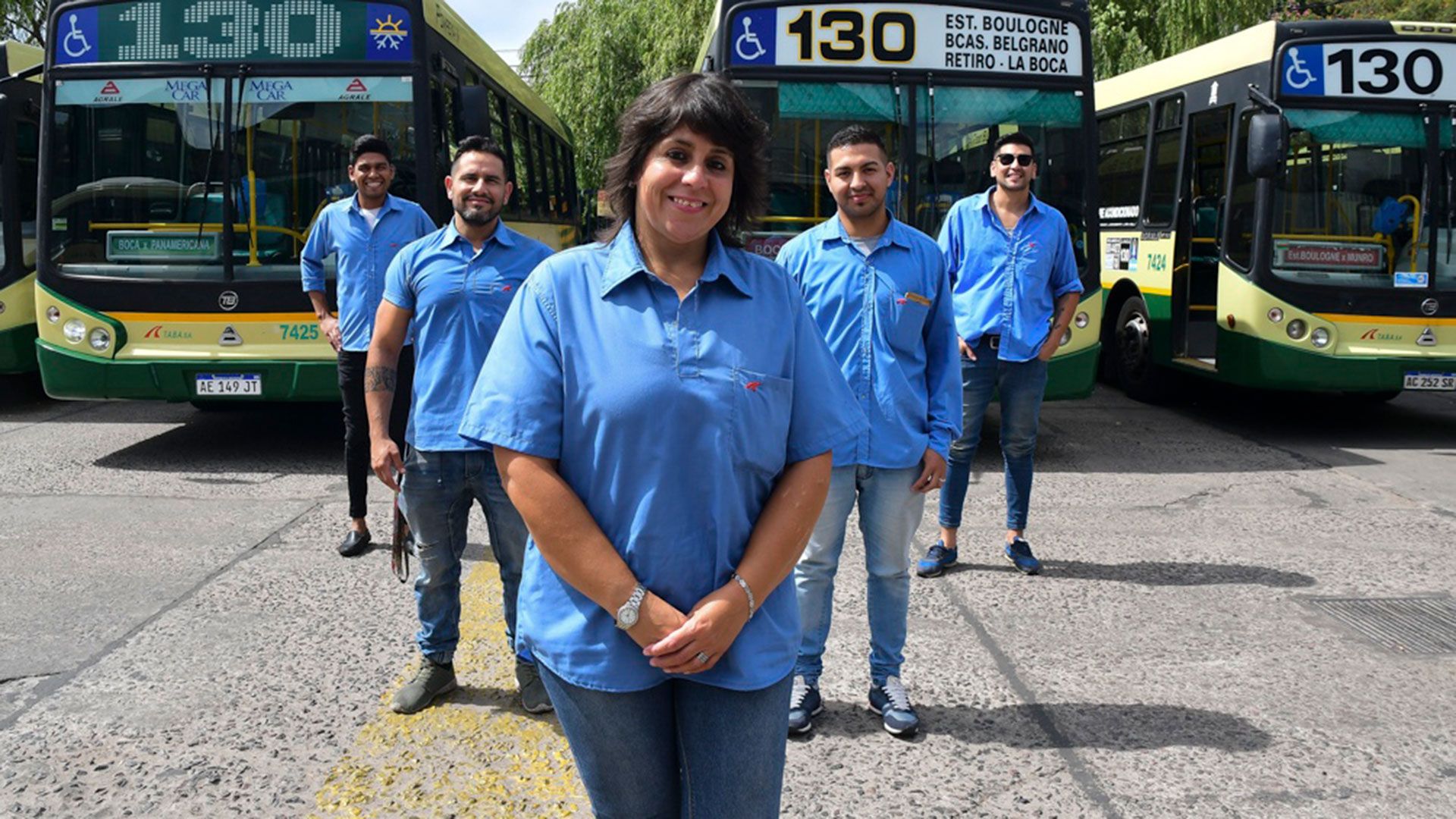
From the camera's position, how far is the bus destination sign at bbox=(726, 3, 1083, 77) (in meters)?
8.36

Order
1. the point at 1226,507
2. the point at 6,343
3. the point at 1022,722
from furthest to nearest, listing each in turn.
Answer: the point at 6,343, the point at 1226,507, the point at 1022,722

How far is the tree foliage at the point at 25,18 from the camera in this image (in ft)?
72.5

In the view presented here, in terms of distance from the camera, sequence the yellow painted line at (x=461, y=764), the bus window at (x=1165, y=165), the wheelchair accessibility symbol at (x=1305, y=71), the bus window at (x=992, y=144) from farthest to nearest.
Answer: the bus window at (x=1165, y=165), the wheelchair accessibility symbol at (x=1305, y=71), the bus window at (x=992, y=144), the yellow painted line at (x=461, y=764)

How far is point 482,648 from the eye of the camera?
15.8 feet

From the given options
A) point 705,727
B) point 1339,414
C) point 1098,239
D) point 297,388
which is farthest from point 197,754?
point 1339,414

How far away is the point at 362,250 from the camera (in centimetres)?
600

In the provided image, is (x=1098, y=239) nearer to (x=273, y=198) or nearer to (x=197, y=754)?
(x=273, y=198)

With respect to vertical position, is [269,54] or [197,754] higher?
[269,54]

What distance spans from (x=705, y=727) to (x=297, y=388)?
22.3 feet

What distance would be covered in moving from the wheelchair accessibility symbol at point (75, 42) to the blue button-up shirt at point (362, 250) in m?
3.21

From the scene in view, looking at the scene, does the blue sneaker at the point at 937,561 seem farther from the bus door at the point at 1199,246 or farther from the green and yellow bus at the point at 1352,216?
the bus door at the point at 1199,246

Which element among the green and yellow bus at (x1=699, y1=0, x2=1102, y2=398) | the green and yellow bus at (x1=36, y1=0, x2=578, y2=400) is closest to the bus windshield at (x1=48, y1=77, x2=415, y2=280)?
the green and yellow bus at (x1=36, y1=0, x2=578, y2=400)

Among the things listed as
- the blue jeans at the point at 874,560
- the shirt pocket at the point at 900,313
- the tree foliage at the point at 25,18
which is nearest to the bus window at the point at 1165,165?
the shirt pocket at the point at 900,313

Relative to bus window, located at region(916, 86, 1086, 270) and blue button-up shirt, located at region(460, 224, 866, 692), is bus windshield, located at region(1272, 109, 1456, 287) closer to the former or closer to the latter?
bus window, located at region(916, 86, 1086, 270)
